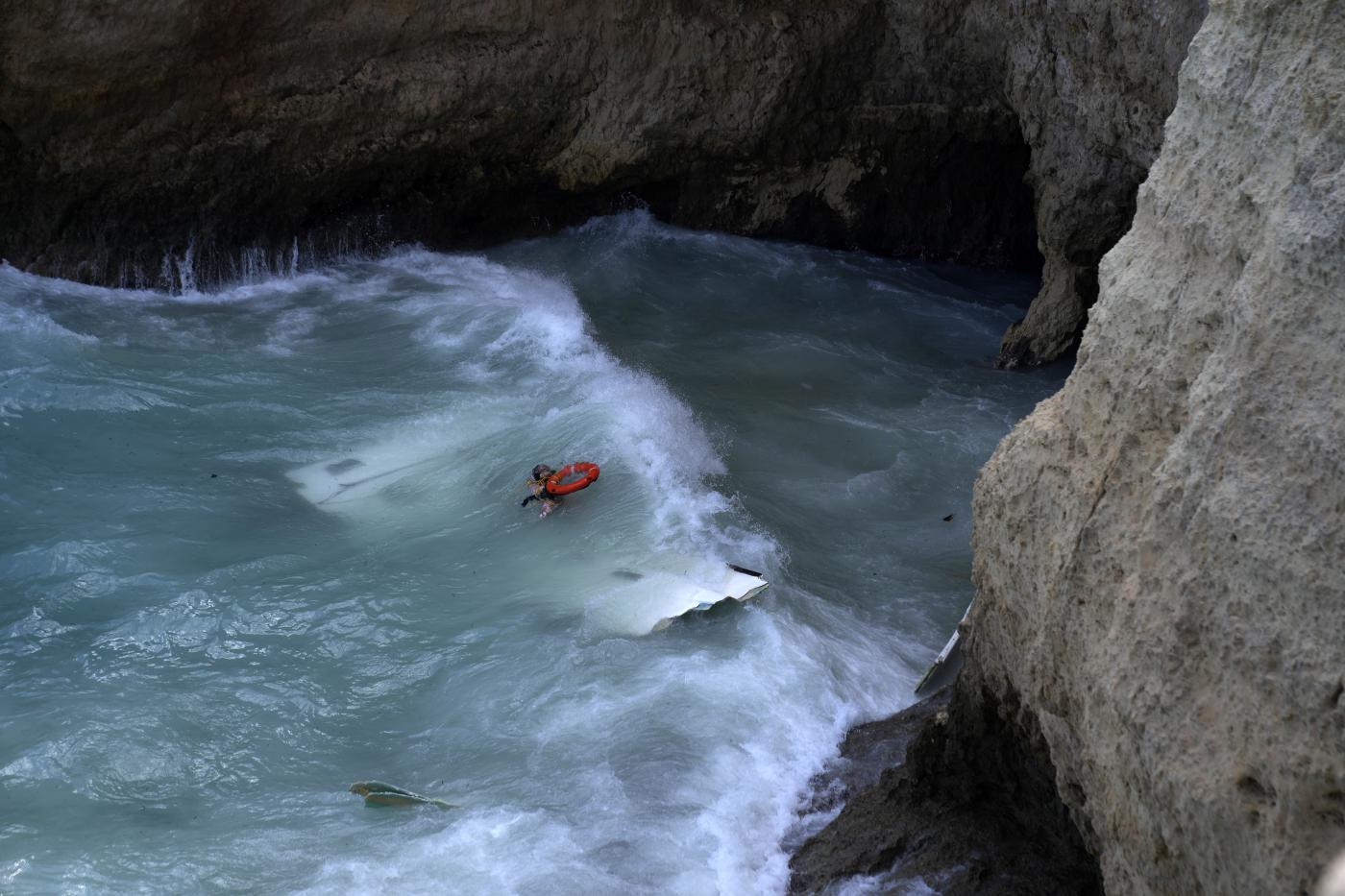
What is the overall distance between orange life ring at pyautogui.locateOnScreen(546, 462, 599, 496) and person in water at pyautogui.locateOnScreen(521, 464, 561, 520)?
16mm

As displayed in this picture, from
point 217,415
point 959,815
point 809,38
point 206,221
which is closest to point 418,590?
point 217,415

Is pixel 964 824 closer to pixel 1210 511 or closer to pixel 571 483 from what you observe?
pixel 1210 511

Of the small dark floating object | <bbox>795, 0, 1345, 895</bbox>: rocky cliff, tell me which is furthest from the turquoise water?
<bbox>795, 0, 1345, 895</bbox>: rocky cliff

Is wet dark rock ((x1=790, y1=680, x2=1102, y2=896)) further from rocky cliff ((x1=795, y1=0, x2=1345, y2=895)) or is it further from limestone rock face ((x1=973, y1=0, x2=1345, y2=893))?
limestone rock face ((x1=973, y1=0, x2=1345, y2=893))

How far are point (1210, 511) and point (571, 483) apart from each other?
4431 millimetres

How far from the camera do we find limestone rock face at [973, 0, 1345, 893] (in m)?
2.44

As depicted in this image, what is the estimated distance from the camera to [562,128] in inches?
449

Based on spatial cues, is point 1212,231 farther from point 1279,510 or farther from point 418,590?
point 418,590

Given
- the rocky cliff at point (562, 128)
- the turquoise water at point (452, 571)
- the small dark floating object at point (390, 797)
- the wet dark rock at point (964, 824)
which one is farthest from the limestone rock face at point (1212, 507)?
the rocky cliff at point (562, 128)

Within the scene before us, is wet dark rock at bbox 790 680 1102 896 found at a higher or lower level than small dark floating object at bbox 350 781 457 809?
higher

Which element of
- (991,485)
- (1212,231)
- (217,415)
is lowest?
(217,415)

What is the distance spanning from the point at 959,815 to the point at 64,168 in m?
8.66

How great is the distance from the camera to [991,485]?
3.84 metres

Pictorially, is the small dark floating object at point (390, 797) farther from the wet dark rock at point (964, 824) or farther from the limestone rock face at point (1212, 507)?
the limestone rock face at point (1212, 507)
